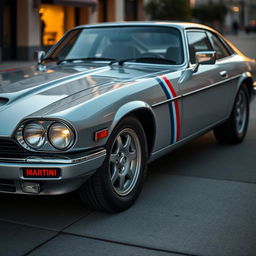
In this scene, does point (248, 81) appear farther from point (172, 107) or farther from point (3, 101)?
point (3, 101)

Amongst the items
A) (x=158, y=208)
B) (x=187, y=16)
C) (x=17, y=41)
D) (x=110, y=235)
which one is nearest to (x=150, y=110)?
(x=158, y=208)

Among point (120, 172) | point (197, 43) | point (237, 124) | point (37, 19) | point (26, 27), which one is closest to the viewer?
point (120, 172)

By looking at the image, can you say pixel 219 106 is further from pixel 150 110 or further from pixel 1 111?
pixel 1 111

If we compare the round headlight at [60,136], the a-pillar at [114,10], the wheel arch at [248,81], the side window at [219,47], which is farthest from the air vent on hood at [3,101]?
the a-pillar at [114,10]

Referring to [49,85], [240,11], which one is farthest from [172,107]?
[240,11]

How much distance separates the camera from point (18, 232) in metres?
3.69

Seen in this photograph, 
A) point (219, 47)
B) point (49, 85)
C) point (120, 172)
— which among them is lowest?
point (120, 172)

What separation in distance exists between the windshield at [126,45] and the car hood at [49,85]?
0.33m

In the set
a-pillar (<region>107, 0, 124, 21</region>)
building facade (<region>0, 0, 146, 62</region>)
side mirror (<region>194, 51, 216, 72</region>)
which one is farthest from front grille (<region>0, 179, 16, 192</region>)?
a-pillar (<region>107, 0, 124, 21</region>)

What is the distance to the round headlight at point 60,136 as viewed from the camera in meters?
3.54

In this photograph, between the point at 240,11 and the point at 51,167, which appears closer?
the point at 51,167

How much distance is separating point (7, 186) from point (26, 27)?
19.1 meters

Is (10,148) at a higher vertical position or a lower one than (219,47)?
lower

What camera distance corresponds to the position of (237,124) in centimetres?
660
